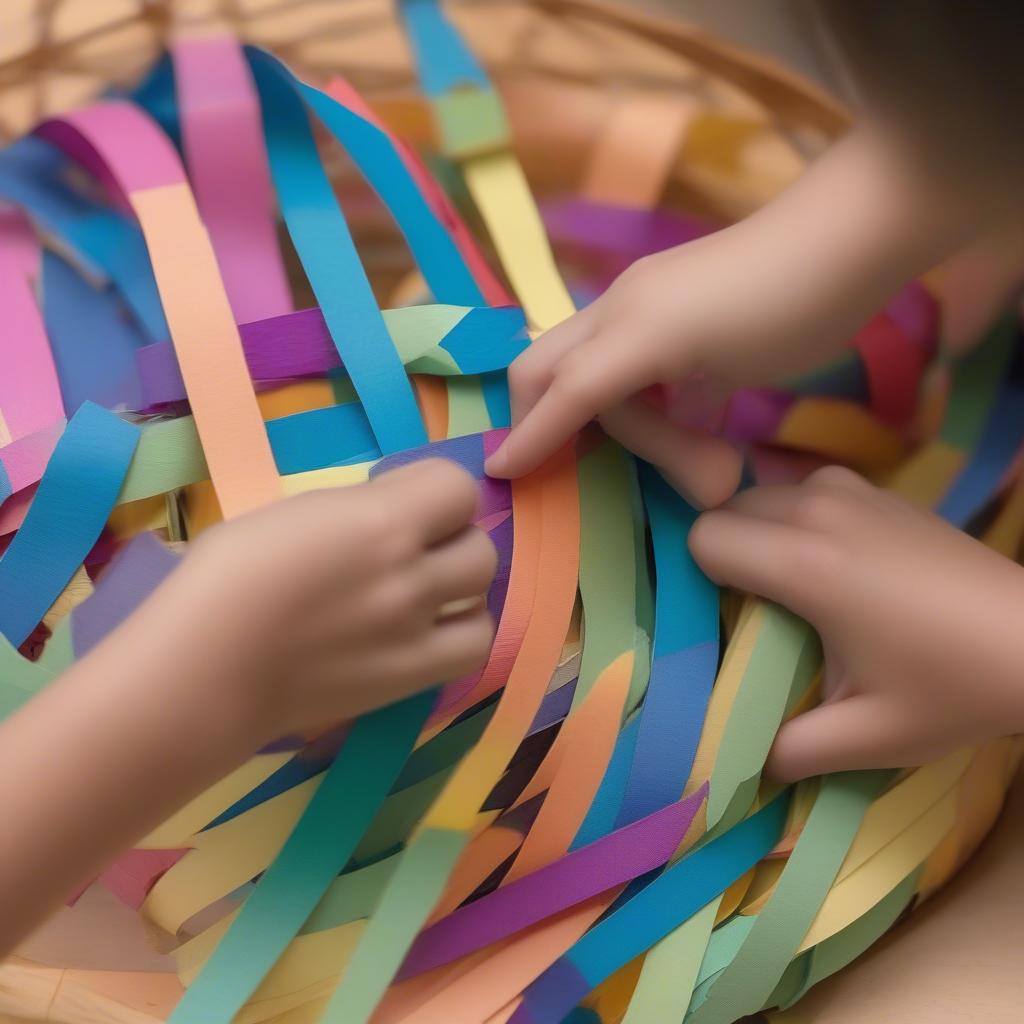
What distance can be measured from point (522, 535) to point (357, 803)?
0.38 feet

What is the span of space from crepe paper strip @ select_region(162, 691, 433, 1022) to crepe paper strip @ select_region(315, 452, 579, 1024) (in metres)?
0.02

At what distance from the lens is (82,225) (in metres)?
0.50

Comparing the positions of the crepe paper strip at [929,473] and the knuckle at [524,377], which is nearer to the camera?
the knuckle at [524,377]

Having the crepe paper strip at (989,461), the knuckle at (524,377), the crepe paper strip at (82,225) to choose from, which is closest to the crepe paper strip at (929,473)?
the crepe paper strip at (989,461)

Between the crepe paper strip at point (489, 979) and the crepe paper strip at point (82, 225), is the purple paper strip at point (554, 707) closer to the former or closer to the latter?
the crepe paper strip at point (489, 979)

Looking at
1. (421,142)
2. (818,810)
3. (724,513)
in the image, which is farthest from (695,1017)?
(421,142)

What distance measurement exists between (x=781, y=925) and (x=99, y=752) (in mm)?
271

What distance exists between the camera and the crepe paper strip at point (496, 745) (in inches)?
16.0

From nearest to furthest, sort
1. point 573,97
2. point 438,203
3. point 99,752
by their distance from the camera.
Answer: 1. point 99,752
2. point 438,203
3. point 573,97

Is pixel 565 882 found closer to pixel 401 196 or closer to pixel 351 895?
pixel 351 895

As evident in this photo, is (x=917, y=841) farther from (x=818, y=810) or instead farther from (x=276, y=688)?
(x=276, y=688)

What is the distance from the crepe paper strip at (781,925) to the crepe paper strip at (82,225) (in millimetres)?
325

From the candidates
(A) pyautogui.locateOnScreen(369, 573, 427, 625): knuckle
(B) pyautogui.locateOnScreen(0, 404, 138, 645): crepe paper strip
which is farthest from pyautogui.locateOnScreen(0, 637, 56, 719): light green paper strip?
(A) pyautogui.locateOnScreen(369, 573, 427, 625): knuckle

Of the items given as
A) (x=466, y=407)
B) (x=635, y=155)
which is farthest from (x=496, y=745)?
(x=635, y=155)
